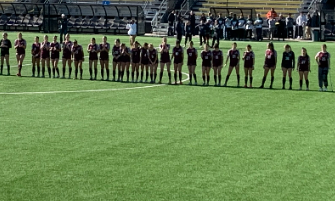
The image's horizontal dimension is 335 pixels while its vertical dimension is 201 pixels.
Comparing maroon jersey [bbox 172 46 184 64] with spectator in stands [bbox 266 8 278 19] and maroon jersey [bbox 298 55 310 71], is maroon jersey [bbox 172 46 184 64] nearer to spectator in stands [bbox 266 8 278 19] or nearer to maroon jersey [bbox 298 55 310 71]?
maroon jersey [bbox 298 55 310 71]

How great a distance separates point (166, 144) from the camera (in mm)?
21438

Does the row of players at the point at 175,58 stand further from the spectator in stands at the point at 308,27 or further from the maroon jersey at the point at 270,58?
the spectator in stands at the point at 308,27

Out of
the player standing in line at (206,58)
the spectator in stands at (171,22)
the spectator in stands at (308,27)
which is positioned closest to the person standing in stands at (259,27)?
the spectator in stands at (308,27)

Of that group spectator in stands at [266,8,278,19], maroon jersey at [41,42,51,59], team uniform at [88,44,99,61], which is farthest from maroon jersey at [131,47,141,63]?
spectator in stands at [266,8,278,19]

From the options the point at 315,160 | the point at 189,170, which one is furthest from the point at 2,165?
the point at 315,160

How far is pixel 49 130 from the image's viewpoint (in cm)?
2352

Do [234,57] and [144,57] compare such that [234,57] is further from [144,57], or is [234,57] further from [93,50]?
[93,50]

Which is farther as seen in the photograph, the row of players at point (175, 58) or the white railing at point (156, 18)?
the white railing at point (156, 18)

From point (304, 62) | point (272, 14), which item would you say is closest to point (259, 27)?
point (272, 14)

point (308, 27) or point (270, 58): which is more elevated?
point (308, 27)

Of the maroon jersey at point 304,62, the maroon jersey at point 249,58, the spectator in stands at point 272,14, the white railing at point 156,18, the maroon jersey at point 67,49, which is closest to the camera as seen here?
the maroon jersey at point 304,62

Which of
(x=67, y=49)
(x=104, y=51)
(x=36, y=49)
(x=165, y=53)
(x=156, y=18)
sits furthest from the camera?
(x=156, y=18)

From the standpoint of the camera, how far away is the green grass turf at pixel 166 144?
54.7 feet

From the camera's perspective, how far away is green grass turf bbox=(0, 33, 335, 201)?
16.7 meters
